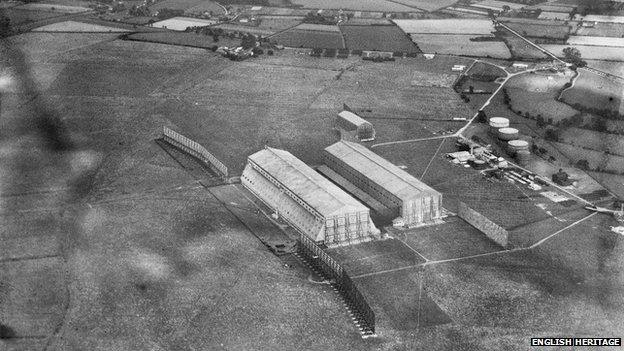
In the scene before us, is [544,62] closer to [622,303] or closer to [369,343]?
[622,303]

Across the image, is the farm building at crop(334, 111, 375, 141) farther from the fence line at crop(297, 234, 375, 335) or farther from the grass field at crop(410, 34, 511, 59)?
the grass field at crop(410, 34, 511, 59)

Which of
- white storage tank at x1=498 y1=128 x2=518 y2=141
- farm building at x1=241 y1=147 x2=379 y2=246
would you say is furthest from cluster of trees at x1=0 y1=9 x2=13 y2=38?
white storage tank at x1=498 y1=128 x2=518 y2=141

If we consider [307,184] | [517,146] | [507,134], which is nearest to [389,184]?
[307,184]

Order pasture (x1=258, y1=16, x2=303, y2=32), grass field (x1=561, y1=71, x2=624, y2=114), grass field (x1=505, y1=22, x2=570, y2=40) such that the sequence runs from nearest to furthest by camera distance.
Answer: grass field (x1=561, y1=71, x2=624, y2=114), grass field (x1=505, y1=22, x2=570, y2=40), pasture (x1=258, y1=16, x2=303, y2=32)

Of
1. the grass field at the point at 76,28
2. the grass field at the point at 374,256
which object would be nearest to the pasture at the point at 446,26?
the grass field at the point at 76,28

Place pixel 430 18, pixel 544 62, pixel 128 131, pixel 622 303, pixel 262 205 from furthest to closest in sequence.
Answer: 1. pixel 430 18
2. pixel 544 62
3. pixel 128 131
4. pixel 262 205
5. pixel 622 303

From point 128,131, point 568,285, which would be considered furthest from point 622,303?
point 128,131

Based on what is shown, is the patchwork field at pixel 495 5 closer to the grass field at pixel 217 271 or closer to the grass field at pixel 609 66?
the grass field at pixel 609 66

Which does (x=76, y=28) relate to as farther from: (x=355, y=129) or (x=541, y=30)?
(x=541, y=30)
